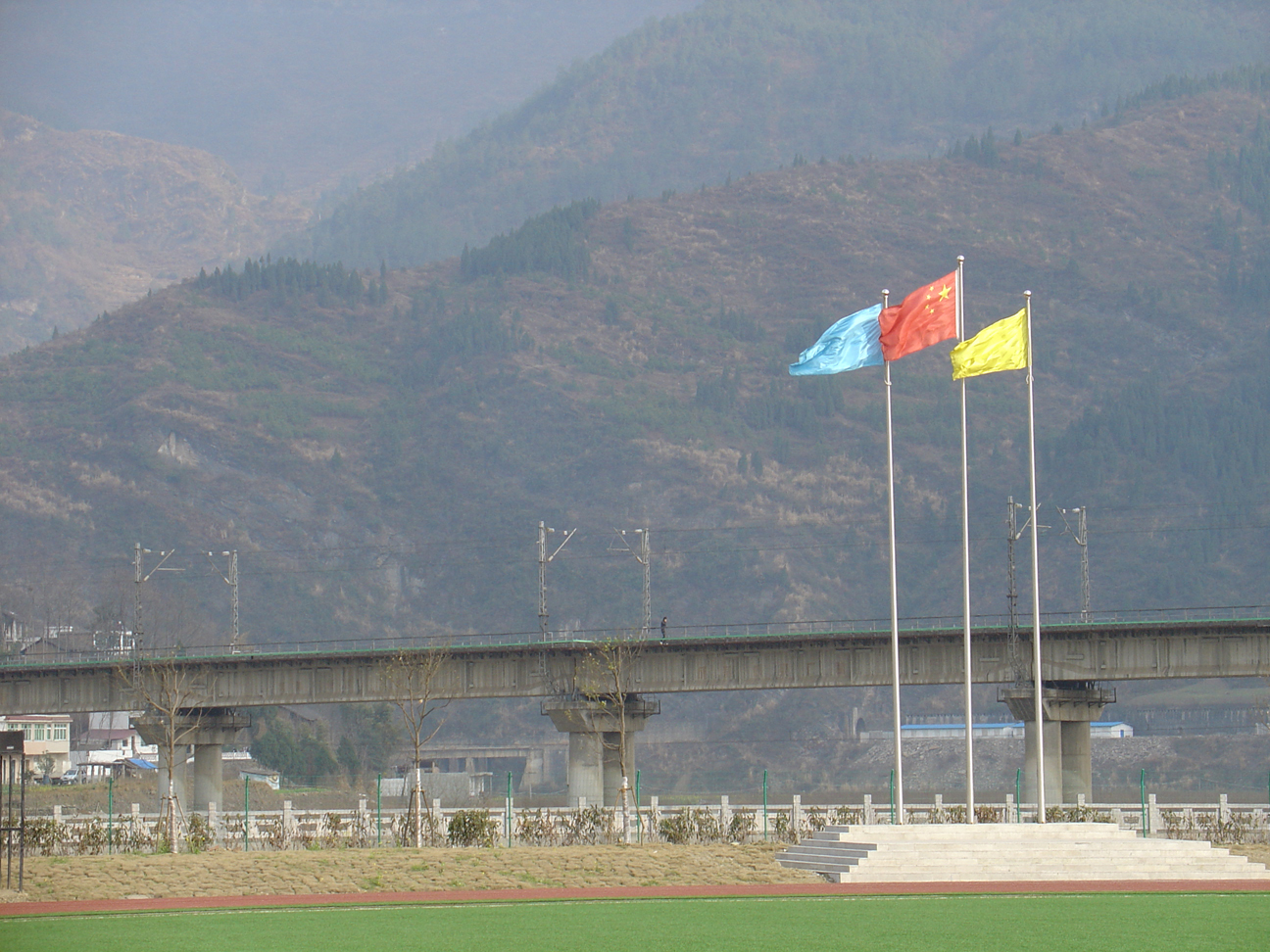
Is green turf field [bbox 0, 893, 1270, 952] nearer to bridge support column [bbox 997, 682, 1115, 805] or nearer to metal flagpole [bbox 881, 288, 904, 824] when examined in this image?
metal flagpole [bbox 881, 288, 904, 824]

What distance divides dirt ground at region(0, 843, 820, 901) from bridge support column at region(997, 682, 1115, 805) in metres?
56.0

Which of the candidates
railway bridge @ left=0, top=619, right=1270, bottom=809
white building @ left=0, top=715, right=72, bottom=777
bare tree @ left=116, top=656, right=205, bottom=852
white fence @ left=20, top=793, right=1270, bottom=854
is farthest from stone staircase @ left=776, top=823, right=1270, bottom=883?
white building @ left=0, top=715, right=72, bottom=777

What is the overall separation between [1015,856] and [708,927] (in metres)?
Result: 15.3

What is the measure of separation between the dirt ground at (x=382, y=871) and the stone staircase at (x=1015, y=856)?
210cm

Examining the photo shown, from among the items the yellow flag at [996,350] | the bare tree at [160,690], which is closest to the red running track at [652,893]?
the yellow flag at [996,350]

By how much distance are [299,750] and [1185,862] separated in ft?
494

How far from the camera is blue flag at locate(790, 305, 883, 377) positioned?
6338cm

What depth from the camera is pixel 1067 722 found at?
117 meters

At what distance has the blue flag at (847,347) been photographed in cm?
6338

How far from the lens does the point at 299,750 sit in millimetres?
197500

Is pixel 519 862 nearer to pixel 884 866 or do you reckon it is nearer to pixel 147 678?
pixel 884 866

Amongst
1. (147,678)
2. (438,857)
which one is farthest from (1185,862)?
(147,678)

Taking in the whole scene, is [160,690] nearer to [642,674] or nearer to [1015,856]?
[642,674]

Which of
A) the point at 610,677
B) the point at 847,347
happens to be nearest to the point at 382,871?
the point at 847,347
